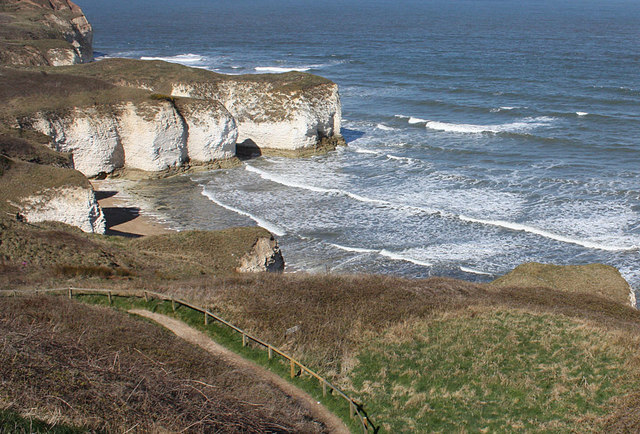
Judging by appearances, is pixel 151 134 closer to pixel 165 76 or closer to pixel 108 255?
pixel 165 76

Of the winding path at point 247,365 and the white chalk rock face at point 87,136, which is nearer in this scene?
the winding path at point 247,365

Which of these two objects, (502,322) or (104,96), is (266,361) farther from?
(104,96)

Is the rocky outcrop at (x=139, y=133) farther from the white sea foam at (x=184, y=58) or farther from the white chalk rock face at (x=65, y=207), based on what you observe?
the white sea foam at (x=184, y=58)

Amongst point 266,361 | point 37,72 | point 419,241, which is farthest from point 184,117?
point 266,361

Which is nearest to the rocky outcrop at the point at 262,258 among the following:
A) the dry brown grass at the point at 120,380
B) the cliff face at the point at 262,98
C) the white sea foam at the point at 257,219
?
the white sea foam at the point at 257,219

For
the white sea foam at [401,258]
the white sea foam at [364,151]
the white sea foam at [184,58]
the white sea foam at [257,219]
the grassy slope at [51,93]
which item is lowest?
the white sea foam at [401,258]

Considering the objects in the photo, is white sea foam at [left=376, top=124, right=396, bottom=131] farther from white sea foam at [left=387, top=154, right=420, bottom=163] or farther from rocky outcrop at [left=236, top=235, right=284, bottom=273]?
rocky outcrop at [left=236, top=235, right=284, bottom=273]

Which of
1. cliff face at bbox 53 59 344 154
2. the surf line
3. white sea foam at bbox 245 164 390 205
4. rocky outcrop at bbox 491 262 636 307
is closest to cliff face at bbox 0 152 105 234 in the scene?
white sea foam at bbox 245 164 390 205
